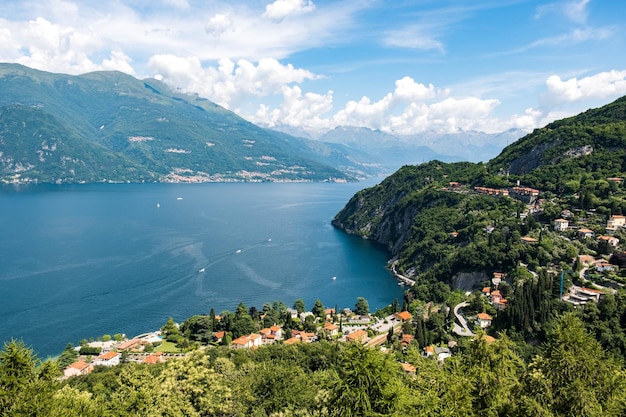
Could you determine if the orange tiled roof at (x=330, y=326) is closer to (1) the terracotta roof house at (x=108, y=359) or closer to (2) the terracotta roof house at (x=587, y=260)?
(1) the terracotta roof house at (x=108, y=359)

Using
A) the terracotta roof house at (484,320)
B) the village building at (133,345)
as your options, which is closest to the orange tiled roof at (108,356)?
the village building at (133,345)

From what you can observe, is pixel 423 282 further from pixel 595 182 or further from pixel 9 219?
pixel 9 219

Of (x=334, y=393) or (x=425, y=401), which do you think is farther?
(x=334, y=393)

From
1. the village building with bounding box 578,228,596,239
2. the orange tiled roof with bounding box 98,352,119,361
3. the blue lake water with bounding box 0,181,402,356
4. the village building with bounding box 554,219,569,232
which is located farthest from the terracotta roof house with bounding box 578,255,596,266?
the orange tiled roof with bounding box 98,352,119,361

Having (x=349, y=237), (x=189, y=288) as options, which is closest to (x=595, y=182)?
(x=349, y=237)

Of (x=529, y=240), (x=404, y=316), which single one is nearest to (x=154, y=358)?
(x=404, y=316)

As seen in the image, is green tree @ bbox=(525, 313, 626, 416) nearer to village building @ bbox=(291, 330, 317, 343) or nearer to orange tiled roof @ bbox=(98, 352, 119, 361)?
village building @ bbox=(291, 330, 317, 343)
